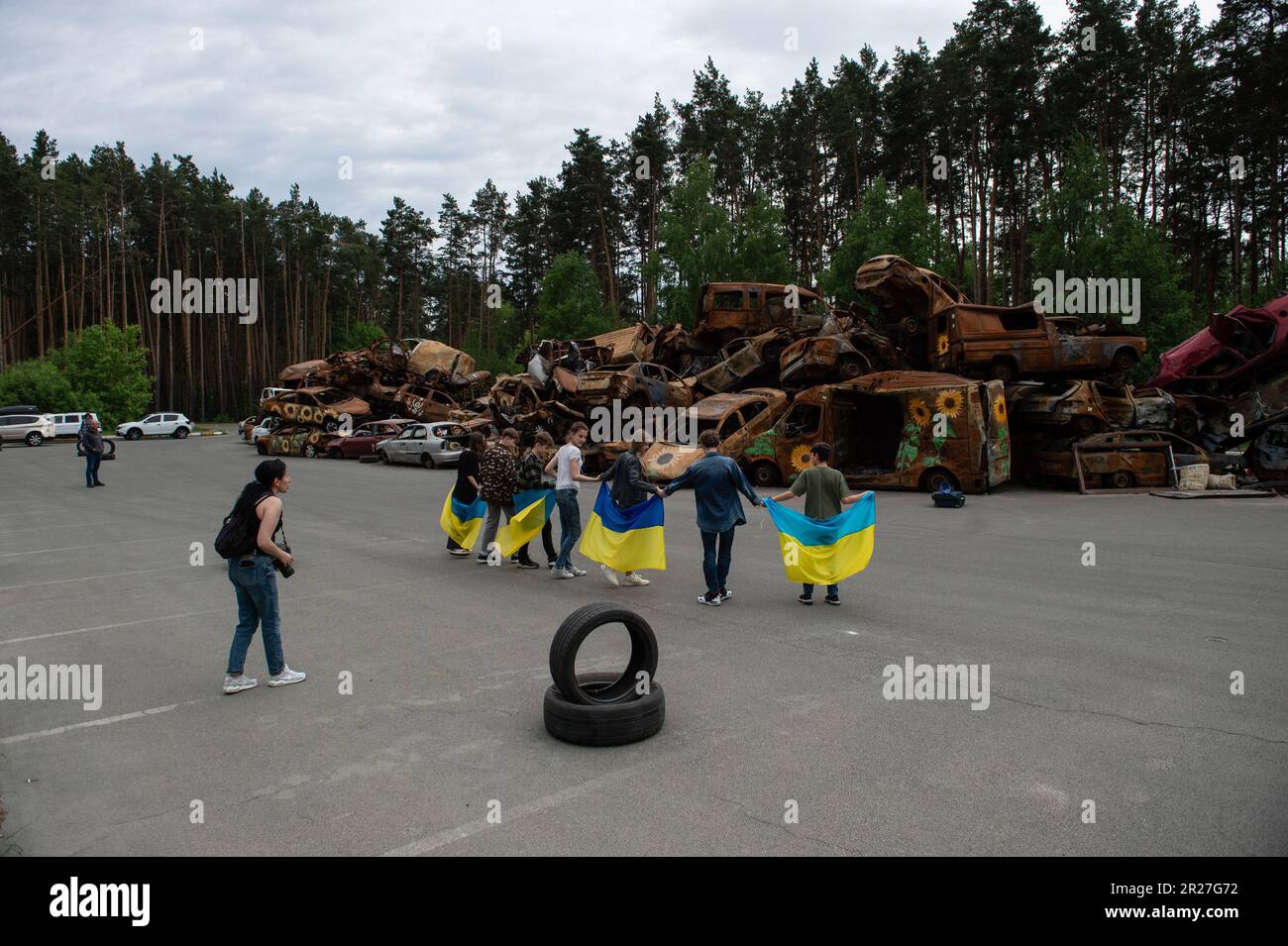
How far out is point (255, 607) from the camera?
6.25 meters

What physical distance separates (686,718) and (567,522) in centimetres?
514

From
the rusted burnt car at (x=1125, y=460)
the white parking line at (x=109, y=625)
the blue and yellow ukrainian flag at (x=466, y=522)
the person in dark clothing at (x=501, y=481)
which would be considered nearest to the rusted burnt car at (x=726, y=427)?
the rusted burnt car at (x=1125, y=460)

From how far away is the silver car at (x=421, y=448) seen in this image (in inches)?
1168

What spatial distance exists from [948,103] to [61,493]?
40.1 meters

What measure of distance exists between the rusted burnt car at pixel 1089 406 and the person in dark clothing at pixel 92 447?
Result: 24.1 meters

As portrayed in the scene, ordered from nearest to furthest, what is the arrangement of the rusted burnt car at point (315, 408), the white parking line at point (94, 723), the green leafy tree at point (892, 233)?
the white parking line at point (94, 723), the rusted burnt car at point (315, 408), the green leafy tree at point (892, 233)

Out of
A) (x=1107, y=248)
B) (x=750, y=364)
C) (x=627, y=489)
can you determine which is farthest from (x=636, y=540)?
(x=1107, y=248)

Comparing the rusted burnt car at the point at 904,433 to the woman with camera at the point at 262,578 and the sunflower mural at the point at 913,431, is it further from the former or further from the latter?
the woman with camera at the point at 262,578

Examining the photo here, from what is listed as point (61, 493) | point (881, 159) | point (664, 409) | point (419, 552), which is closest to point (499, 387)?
point (664, 409)

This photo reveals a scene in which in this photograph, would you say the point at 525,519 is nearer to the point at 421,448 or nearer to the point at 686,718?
the point at 686,718

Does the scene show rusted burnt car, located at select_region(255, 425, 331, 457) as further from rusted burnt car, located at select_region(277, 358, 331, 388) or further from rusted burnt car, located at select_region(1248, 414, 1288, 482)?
rusted burnt car, located at select_region(1248, 414, 1288, 482)

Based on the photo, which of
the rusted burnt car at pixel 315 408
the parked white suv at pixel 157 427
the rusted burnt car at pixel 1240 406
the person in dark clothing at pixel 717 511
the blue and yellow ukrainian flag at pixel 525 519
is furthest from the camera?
the parked white suv at pixel 157 427

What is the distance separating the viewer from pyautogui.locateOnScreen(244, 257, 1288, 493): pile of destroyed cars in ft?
63.2

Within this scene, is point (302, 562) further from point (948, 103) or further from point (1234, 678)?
point (948, 103)
